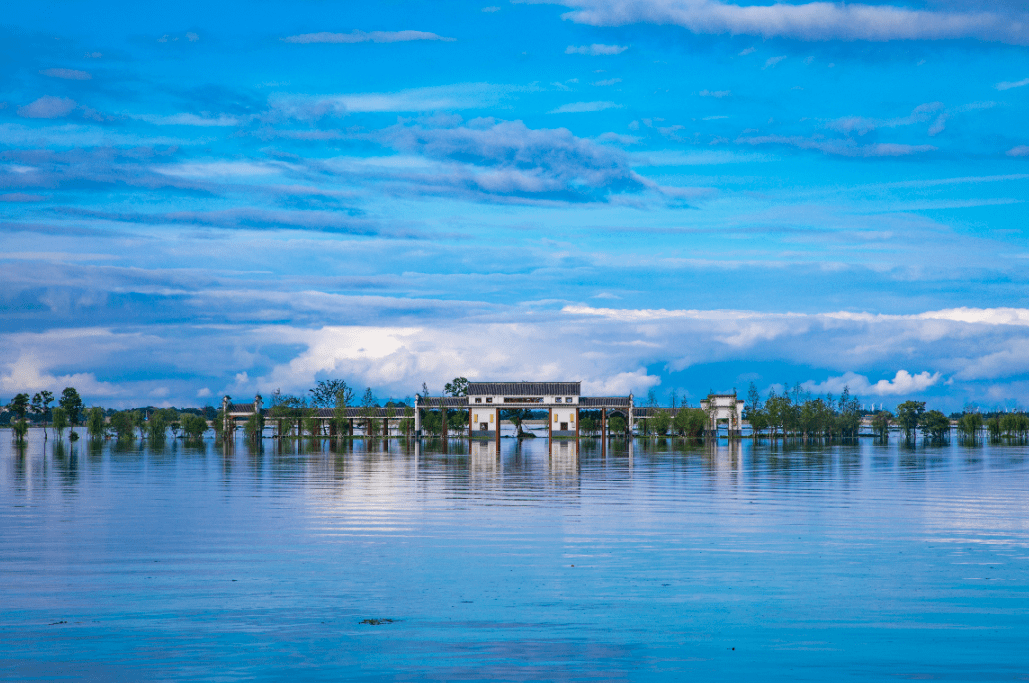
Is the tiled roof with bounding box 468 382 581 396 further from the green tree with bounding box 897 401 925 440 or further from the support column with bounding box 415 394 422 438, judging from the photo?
the green tree with bounding box 897 401 925 440

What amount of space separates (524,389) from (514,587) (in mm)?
110885

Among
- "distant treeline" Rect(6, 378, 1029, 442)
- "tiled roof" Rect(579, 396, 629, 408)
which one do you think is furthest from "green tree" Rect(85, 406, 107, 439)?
"tiled roof" Rect(579, 396, 629, 408)

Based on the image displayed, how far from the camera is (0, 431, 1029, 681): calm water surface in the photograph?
1266 cm

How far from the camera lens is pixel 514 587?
17516 mm

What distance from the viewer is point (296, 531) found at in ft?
83.0

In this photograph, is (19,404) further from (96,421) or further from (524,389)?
(524,389)

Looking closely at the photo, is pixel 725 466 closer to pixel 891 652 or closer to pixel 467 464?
pixel 467 464

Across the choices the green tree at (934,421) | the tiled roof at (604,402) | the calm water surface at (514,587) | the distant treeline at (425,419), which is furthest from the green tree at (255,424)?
the green tree at (934,421)

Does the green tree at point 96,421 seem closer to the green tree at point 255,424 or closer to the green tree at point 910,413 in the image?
the green tree at point 255,424

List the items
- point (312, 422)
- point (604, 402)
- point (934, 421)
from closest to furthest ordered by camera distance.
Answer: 1. point (604, 402)
2. point (312, 422)
3. point (934, 421)

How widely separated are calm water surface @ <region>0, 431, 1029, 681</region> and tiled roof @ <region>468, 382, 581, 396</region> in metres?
90.6

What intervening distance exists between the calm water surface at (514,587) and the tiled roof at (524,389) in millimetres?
90586

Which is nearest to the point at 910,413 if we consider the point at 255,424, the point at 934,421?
the point at 934,421

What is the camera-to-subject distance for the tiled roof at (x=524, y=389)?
12706 cm
